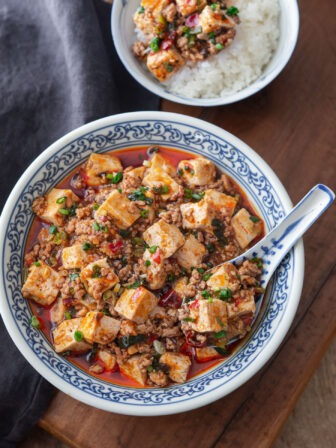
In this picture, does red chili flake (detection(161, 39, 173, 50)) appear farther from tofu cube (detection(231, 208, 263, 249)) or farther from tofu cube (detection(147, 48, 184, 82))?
tofu cube (detection(231, 208, 263, 249))

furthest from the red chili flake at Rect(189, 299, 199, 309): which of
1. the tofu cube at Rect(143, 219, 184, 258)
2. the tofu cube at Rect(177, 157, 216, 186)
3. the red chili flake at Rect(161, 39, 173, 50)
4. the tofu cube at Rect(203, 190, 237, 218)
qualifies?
the red chili flake at Rect(161, 39, 173, 50)

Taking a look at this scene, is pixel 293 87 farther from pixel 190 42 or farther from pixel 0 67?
pixel 0 67

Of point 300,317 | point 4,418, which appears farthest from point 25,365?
point 300,317

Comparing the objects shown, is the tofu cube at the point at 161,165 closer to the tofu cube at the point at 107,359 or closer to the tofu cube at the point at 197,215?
the tofu cube at the point at 197,215

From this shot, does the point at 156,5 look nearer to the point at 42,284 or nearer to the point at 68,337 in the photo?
the point at 42,284

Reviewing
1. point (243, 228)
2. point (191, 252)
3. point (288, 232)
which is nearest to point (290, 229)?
point (288, 232)

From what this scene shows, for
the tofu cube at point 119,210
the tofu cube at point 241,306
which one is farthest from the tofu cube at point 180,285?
the tofu cube at point 119,210
